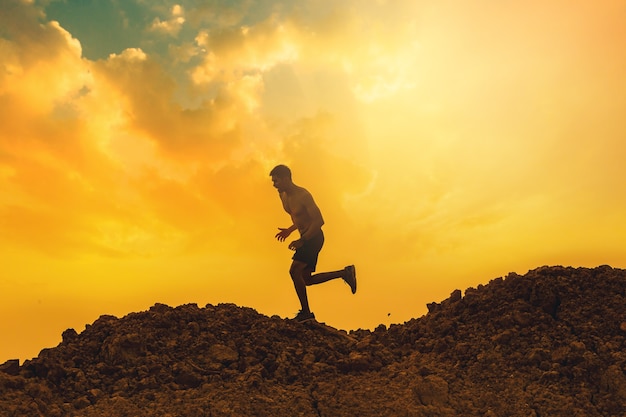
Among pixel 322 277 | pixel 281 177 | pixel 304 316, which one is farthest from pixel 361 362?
pixel 281 177

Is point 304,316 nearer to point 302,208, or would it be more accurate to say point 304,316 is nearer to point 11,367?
point 302,208

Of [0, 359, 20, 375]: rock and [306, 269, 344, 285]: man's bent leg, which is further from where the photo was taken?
[306, 269, 344, 285]: man's bent leg

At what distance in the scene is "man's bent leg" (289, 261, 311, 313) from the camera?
384 inches

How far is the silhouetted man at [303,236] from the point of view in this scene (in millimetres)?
9758

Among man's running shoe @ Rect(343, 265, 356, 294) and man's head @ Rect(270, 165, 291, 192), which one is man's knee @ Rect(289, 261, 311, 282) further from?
man's head @ Rect(270, 165, 291, 192)

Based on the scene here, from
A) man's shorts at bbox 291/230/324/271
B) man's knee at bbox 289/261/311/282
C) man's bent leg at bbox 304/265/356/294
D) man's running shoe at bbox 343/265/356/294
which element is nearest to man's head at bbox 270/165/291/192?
man's shorts at bbox 291/230/324/271

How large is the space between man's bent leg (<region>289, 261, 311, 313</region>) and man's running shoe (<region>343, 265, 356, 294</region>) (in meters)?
0.70

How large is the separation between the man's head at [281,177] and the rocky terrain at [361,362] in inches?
83.4

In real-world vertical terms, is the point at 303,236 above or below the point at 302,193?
below

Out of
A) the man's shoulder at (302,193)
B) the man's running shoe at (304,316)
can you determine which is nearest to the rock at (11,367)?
the man's running shoe at (304,316)

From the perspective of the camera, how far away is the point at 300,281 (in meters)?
9.73

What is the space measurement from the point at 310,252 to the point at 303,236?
343 mm

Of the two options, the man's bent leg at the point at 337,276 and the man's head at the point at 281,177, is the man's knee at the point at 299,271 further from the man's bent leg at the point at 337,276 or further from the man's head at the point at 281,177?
the man's head at the point at 281,177

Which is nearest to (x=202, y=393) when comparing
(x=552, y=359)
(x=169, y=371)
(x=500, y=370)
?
(x=169, y=371)
